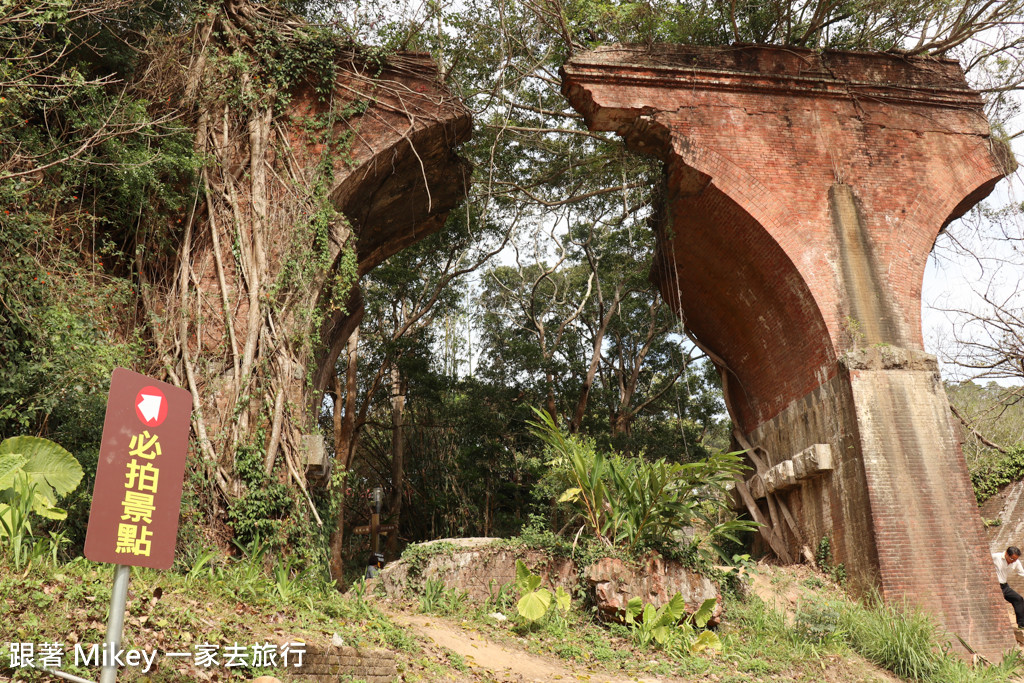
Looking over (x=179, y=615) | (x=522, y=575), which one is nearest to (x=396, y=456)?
(x=522, y=575)

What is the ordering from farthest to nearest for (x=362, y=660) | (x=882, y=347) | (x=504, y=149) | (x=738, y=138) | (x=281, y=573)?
(x=504, y=149)
(x=738, y=138)
(x=882, y=347)
(x=281, y=573)
(x=362, y=660)

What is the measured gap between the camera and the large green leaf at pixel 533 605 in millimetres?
7473

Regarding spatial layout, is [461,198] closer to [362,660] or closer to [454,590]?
[454,590]

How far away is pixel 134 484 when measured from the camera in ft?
9.52

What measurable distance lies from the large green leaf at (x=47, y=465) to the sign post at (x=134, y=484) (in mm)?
3104

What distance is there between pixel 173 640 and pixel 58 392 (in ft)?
Answer: 10.2

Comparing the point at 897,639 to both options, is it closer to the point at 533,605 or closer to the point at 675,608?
the point at 675,608

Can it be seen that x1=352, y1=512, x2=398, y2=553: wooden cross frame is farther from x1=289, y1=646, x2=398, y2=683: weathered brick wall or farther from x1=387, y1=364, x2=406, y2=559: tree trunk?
x1=289, y1=646, x2=398, y2=683: weathered brick wall

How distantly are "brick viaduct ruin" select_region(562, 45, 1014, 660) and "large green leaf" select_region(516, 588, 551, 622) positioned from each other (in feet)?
12.1

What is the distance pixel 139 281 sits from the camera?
26.7 ft

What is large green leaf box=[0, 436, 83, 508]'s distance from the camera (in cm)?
554

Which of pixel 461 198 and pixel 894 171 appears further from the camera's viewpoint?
pixel 461 198

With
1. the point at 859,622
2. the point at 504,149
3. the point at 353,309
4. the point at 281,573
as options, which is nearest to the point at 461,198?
the point at 353,309

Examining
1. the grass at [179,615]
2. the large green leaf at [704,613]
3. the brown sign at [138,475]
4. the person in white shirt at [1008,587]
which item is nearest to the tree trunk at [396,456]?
the large green leaf at [704,613]
